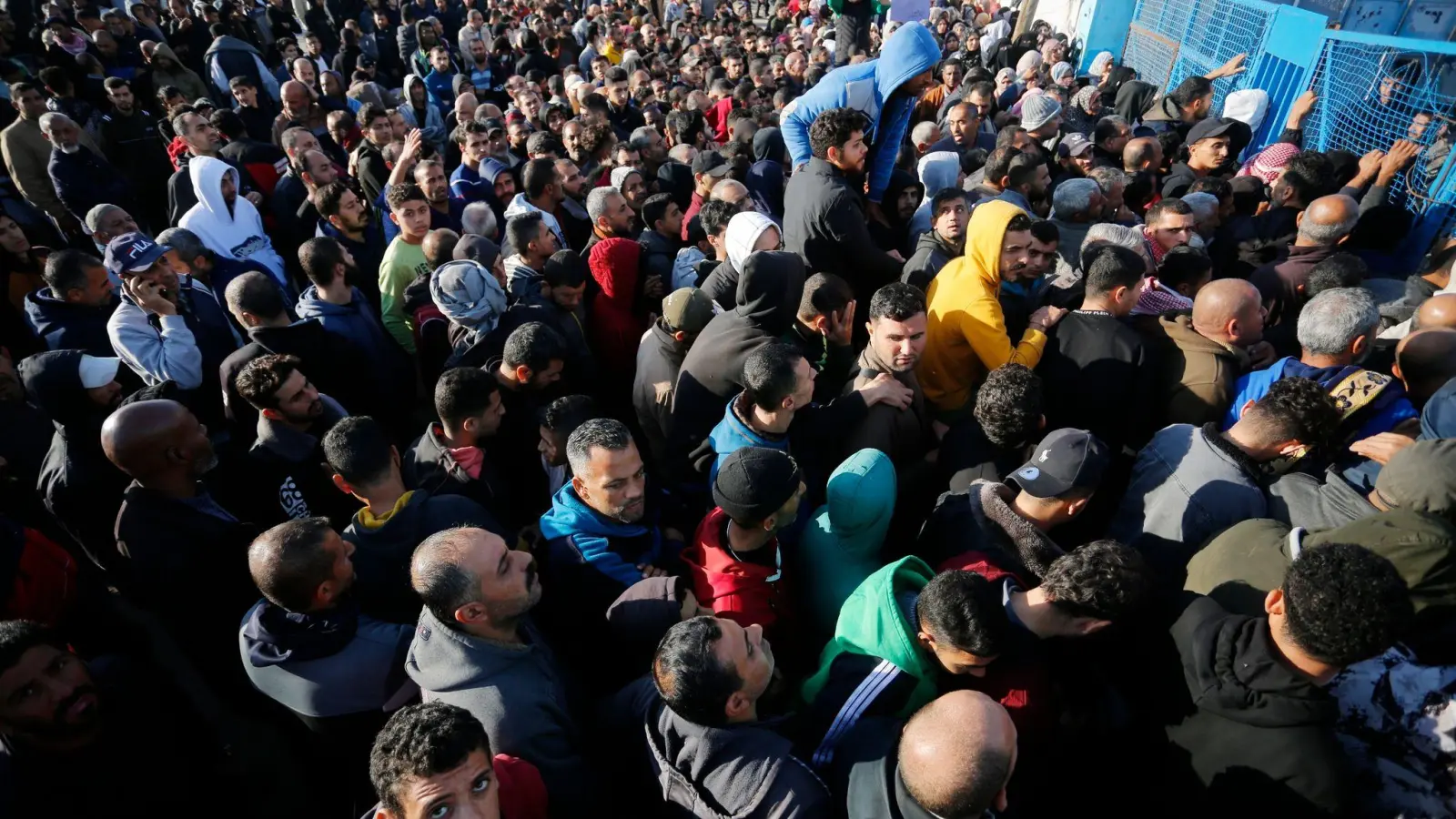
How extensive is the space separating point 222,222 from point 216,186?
0.26m

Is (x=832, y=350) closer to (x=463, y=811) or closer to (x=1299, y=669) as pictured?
(x=1299, y=669)

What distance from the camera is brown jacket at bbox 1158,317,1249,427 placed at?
322 centimetres

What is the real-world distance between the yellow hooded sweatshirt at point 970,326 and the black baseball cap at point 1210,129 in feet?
13.8

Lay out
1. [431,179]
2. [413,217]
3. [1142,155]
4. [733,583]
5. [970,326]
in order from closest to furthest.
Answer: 1. [733,583]
2. [970,326]
3. [413,217]
4. [431,179]
5. [1142,155]

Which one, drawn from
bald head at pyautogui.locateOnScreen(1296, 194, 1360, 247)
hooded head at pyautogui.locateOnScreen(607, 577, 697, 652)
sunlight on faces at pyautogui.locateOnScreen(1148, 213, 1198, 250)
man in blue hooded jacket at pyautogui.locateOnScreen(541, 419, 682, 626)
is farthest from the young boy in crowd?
bald head at pyautogui.locateOnScreen(1296, 194, 1360, 247)

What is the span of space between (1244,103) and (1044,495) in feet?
23.8

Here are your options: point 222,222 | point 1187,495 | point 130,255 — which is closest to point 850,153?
point 1187,495

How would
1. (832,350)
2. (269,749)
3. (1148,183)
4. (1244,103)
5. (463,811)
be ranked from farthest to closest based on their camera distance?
(1244,103) < (1148,183) < (832,350) < (269,749) < (463,811)

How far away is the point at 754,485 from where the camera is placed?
7.77 feet

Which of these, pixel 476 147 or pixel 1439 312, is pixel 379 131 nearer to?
pixel 476 147

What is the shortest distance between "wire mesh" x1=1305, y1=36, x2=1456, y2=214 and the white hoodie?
8576mm

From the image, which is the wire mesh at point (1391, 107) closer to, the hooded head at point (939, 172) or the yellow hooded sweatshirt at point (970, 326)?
the hooded head at point (939, 172)

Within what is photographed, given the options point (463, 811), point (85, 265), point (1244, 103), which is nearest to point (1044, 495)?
point (463, 811)

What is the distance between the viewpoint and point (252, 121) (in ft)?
26.0
